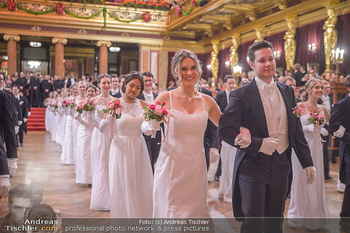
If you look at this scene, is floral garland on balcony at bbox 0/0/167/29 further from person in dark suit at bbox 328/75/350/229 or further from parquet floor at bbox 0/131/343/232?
person in dark suit at bbox 328/75/350/229

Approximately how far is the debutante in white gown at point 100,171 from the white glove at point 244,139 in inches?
105

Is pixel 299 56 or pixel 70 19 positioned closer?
pixel 299 56

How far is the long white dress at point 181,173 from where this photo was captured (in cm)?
297

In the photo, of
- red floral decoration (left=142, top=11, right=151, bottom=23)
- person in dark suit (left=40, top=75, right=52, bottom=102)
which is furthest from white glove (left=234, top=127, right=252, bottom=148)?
red floral decoration (left=142, top=11, right=151, bottom=23)

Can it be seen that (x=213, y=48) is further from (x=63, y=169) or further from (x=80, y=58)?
(x=63, y=169)

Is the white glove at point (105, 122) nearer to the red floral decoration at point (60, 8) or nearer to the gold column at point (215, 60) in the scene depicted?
the gold column at point (215, 60)

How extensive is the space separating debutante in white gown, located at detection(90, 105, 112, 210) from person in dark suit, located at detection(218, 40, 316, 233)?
2.57 meters

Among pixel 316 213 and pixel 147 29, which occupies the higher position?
pixel 147 29

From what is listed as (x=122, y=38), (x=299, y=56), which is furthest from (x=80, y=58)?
(x=299, y=56)

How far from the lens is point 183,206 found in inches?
117

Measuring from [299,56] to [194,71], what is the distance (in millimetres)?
12096

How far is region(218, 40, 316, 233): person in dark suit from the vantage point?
2.55m

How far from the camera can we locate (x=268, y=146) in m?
2.49

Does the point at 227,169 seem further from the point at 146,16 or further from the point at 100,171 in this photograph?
the point at 146,16
